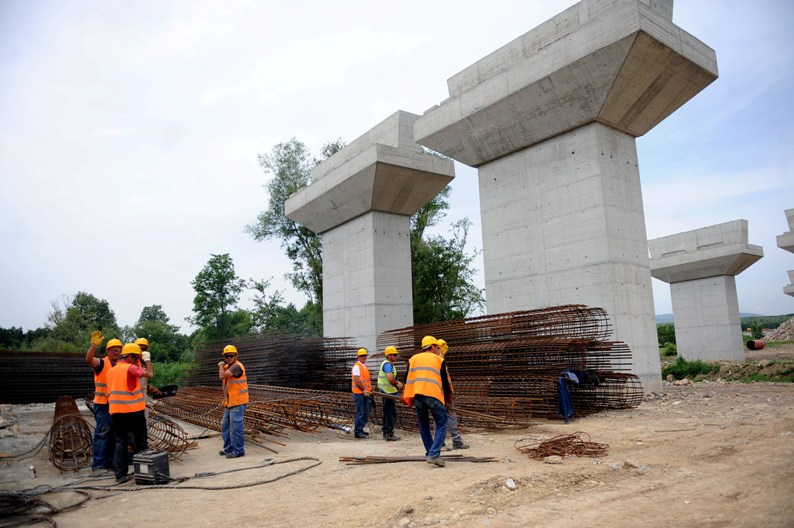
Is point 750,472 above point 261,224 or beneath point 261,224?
beneath

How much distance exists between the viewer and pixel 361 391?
362 inches

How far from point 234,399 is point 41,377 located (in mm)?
12853

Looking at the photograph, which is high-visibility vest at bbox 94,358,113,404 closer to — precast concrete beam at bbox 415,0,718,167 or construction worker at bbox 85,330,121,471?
construction worker at bbox 85,330,121,471

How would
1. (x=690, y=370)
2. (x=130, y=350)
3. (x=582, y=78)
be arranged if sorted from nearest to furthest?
(x=130, y=350), (x=582, y=78), (x=690, y=370)

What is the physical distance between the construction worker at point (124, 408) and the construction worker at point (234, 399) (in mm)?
1288

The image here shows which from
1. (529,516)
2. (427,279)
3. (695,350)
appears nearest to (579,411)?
(529,516)

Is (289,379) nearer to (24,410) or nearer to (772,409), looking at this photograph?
(24,410)

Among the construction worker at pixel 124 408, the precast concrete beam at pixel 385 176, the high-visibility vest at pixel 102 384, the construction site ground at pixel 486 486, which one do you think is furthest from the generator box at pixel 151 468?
the precast concrete beam at pixel 385 176

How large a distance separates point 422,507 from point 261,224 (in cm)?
2646

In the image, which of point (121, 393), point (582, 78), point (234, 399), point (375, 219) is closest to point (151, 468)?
point (121, 393)

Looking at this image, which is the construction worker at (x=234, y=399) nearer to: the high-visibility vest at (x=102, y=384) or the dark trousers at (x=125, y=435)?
the dark trousers at (x=125, y=435)

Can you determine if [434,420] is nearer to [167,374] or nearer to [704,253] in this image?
[704,253]

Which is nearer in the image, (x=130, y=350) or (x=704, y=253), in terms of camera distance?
(x=130, y=350)

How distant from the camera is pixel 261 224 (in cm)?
2928
